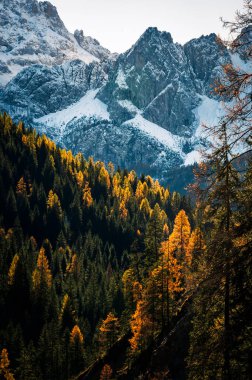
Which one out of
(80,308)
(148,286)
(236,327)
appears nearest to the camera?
(236,327)

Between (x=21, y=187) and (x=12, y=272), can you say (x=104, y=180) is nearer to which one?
(x=21, y=187)

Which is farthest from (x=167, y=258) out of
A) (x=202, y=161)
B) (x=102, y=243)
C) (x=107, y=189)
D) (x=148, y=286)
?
(x=107, y=189)

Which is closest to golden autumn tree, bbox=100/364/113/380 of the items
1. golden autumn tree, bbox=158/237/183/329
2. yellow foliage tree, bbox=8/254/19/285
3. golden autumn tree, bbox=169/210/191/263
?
golden autumn tree, bbox=158/237/183/329

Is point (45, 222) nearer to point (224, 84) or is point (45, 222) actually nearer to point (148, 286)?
point (148, 286)

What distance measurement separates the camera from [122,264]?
108m

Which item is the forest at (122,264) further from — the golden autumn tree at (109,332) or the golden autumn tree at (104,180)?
the golden autumn tree at (104,180)

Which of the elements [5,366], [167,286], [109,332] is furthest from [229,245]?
[5,366]

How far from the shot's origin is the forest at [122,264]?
11.5m

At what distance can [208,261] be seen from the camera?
12250mm

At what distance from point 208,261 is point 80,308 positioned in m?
77.7

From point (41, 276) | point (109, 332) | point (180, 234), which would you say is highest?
point (41, 276)

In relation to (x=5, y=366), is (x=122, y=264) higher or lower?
higher

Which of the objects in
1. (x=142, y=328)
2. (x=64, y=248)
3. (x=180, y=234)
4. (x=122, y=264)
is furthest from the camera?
(x=64, y=248)

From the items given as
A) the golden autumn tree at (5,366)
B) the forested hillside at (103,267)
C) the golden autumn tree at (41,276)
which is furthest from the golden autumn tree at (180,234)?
the golden autumn tree at (41,276)
